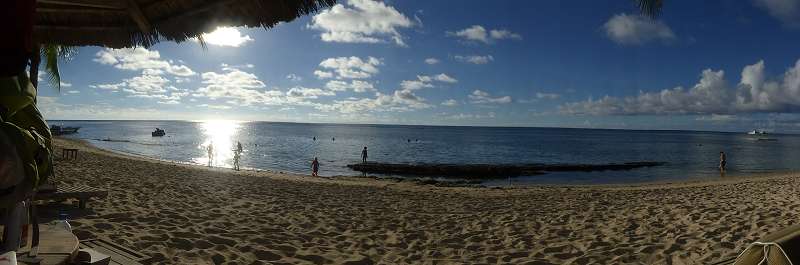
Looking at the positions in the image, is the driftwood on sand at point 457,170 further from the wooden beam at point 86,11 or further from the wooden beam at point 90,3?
the wooden beam at point 90,3

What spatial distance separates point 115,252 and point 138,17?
286 cm

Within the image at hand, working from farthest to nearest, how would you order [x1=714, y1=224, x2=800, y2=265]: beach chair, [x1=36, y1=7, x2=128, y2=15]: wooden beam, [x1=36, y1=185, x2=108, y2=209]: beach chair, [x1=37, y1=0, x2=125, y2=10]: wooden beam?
[x1=36, y1=185, x2=108, y2=209]: beach chair → [x1=36, y1=7, x2=128, y2=15]: wooden beam → [x1=37, y1=0, x2=125, y2=10]: wooden beam → [x1=714, y1=224, x2=800, y2=265]: beach chair

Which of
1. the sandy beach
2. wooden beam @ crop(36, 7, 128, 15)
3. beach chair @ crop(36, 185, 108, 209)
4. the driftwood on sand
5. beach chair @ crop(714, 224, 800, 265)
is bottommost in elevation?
the driftwood on sand

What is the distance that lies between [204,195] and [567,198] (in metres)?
10.3

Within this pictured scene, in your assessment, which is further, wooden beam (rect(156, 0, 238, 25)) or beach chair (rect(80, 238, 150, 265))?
beach chair (rect(80, 238, 150, 265))

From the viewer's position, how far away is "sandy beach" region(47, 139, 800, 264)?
6.16 metres

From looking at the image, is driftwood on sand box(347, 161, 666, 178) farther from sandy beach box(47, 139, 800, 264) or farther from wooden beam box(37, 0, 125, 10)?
wooden beam box(37, 0, 125, 10)

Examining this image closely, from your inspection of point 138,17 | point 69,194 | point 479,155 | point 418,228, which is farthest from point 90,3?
point 479,155

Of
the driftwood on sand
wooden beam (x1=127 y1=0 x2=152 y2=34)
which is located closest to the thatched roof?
wooden beam (x1=127 y1=0 x2=152 y2=34)

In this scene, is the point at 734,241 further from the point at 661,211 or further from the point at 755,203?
the point at 755,203

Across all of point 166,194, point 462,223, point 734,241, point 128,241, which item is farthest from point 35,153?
point 166,194

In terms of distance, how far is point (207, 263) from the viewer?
549 centimetres

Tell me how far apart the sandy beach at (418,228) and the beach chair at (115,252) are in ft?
0.92

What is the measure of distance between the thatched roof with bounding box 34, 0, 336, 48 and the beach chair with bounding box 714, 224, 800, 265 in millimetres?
4037
